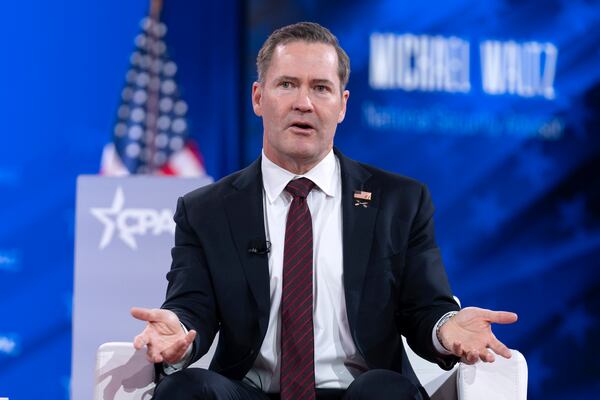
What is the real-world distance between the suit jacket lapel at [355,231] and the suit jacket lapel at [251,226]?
19cm

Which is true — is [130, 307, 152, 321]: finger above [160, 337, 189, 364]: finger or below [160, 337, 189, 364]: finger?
above

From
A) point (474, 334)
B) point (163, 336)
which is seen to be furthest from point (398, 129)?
point (163, 336)

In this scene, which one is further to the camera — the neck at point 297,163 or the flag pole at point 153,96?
the flag pole at point 153,96

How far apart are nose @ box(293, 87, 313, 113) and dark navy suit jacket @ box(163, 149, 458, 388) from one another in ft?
0.67

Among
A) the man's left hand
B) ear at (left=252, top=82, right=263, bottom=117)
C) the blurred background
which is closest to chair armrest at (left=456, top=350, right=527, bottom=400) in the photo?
the man's left hand

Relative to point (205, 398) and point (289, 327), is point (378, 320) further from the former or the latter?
point (205, 398)

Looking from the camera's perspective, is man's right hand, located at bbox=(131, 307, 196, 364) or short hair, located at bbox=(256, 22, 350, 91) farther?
short hair, located at bbox=(256, 22, 350, 91)

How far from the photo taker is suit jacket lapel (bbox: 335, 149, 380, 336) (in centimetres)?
209

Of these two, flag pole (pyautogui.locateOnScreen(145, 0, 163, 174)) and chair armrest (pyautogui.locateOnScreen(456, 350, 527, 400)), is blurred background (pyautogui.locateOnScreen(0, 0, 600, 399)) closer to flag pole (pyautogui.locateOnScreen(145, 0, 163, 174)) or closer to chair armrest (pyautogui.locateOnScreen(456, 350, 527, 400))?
flag pole (pyautogui.locateOnScreen(145, 0, 163, 174))

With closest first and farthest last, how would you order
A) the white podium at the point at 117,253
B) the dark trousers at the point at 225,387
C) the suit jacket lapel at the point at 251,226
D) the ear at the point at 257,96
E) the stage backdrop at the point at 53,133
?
the dark trousers at the point at 225,387
the suit jacket lapel at the point at 251,226
the ear at the point at 257,96
the white podium at the point at 117,253
the stage backdrop at the point at 53,133

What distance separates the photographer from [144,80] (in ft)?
13.2

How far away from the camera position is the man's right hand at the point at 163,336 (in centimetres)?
184

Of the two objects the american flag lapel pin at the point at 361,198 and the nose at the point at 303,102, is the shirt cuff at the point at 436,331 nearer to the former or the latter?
the american flag lapel pin at the point at 361,198

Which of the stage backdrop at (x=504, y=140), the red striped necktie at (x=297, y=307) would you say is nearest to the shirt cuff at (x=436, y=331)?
the red striped necktie at (x=297, y=307)
